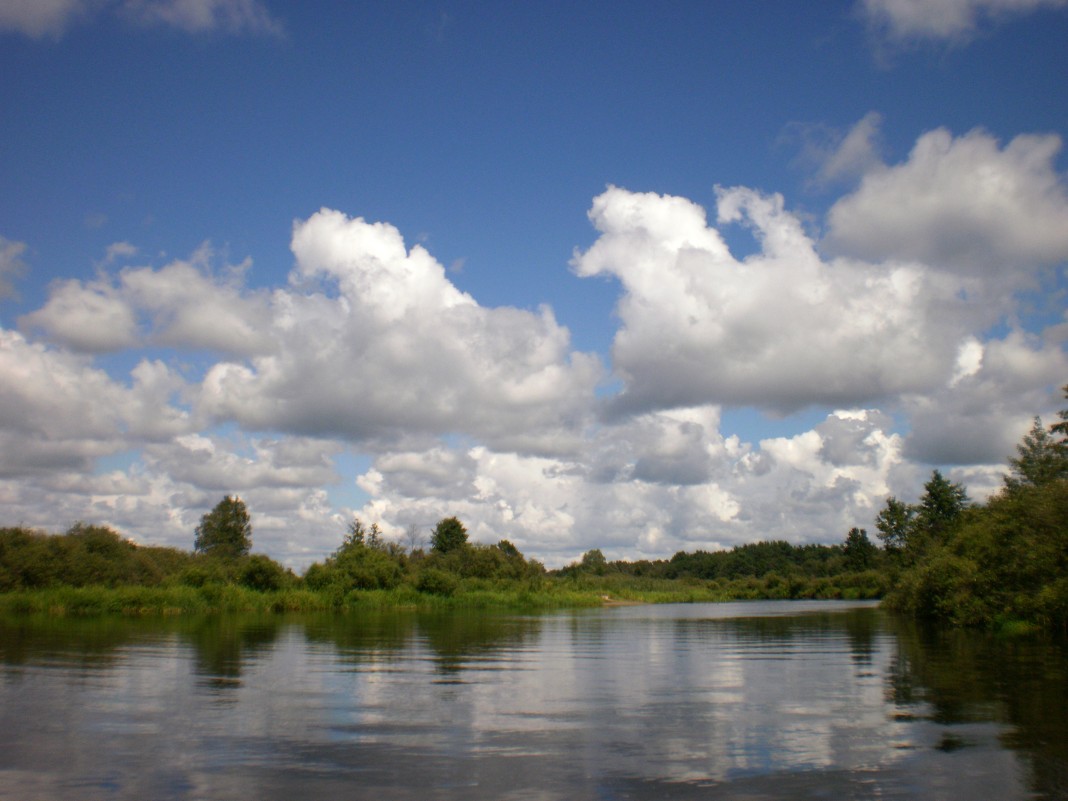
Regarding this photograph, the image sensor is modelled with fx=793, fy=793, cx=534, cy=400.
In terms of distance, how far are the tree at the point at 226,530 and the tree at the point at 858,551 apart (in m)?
125

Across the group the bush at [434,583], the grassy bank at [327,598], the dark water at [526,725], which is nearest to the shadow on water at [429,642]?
the dark water at [526,725]

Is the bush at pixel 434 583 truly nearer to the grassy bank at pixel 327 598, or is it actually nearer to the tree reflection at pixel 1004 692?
the grassy bank at pixel 327 598

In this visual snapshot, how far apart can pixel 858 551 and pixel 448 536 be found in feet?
312

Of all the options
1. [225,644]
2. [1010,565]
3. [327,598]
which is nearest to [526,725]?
[225,644]

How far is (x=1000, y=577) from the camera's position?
3725 cm

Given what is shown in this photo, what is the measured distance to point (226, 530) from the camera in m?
139

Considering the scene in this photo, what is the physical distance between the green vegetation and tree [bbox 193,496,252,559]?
0.21 meters

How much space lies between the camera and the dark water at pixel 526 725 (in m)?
9.97

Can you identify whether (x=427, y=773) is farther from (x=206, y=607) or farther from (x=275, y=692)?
(x=206, y=607)

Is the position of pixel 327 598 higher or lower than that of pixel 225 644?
lower

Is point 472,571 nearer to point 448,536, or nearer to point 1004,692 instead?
point 448,536

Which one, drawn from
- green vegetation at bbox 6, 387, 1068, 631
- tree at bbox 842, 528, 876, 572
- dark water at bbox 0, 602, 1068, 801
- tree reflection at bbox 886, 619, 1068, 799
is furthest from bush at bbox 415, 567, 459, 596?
tree at bbox 842, 528, 876, 572

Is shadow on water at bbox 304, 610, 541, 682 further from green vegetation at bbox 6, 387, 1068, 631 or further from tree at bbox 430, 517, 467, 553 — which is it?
tree at bbox 430, 517, 467, 553

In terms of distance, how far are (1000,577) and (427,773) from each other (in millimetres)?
35649
